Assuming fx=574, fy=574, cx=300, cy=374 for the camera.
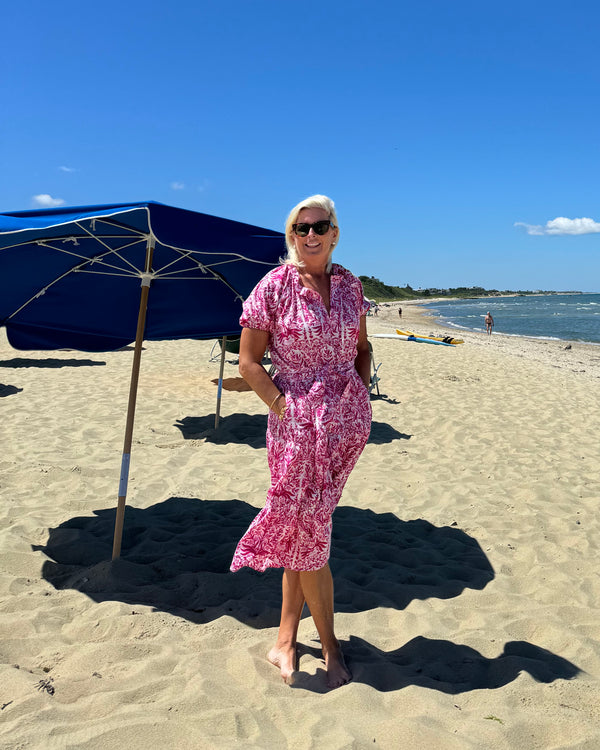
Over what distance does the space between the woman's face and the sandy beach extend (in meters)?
1.81

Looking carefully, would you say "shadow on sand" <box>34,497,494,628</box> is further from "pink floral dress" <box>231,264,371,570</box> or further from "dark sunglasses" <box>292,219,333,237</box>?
"dark sunglasses" <box>292,219,333,237</box>

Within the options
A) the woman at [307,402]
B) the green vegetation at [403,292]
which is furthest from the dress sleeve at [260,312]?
the green vegetation at [403,292]

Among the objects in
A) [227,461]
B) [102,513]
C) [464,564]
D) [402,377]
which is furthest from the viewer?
[402,377]

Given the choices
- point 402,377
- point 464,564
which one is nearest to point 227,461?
point 464,564

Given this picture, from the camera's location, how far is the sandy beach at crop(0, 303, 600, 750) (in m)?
2.17

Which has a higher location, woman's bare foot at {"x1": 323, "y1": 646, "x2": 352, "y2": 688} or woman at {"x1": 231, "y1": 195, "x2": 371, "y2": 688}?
→ woman at {"x1": 231, "y1": 195, "x2": 371, "y2": 688}

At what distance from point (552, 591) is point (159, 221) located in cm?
310

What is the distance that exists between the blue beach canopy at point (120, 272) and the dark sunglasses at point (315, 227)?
0.76 metres

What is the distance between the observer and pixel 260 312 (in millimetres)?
2443

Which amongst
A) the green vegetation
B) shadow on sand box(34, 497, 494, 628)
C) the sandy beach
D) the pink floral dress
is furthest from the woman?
the green vegetation

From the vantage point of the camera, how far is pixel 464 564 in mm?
3859

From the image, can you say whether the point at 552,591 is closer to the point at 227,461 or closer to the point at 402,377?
the point at 227,461

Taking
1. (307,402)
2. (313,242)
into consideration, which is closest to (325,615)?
(307,402)

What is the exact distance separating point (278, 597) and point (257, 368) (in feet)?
5.09
